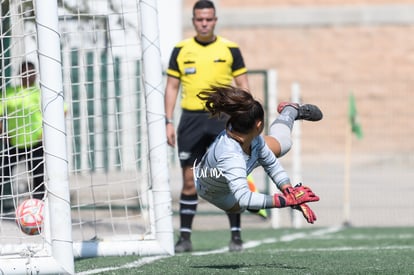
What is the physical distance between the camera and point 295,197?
6.70 metres

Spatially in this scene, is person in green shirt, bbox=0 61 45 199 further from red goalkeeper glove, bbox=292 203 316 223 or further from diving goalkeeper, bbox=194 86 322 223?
red goalkeeper glove, bbox=292 203 316 223

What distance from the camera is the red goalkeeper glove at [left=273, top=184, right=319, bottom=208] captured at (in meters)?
6.68

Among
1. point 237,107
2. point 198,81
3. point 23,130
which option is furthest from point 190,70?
point 237,107

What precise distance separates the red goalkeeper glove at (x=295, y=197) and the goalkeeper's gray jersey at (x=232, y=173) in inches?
3.4

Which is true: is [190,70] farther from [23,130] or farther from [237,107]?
[237,107]

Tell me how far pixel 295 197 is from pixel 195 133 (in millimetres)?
3117

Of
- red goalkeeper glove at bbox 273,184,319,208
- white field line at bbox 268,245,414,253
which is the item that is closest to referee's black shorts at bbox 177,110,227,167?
white field line at bbox 268,245,414,253

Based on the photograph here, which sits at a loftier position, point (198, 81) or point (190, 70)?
point (190, 70)

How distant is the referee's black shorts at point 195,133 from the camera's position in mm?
9688

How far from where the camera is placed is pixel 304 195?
669cm

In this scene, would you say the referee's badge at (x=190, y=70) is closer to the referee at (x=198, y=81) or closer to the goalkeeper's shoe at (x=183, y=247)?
the referee at (x=198, y=81)

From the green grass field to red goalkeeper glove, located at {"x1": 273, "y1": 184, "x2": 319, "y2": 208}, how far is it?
53cm

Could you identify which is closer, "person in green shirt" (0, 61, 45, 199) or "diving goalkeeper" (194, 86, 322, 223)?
"diving goalkeeper" (194, 86, 322, 223)

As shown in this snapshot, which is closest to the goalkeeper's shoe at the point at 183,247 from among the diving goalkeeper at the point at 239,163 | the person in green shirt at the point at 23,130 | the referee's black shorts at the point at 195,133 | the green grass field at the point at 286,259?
the green grass field at the point at 286,259
